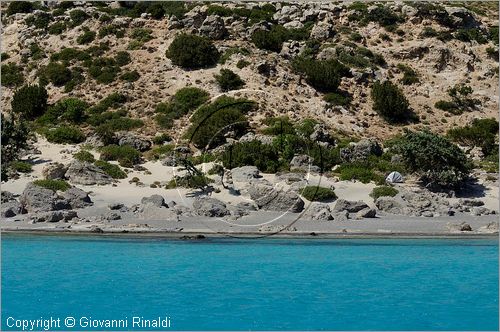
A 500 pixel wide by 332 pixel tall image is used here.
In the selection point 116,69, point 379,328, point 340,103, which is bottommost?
point 379,328

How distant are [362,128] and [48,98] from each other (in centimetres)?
2408

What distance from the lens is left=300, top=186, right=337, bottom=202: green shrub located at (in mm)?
29906

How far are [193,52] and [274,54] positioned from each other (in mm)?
6556

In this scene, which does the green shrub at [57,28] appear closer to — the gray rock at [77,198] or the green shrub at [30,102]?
the green shrub at [30,102]

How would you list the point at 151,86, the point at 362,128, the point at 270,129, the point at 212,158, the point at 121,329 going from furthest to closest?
1. the point at 151,86
2. the point at 362,128
3. the point at 270,129
4. the point at 212,158
5. the point at 121,329

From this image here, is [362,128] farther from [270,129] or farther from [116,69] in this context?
[116,69]

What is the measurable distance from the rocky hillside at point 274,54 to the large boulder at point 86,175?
11.6 meters

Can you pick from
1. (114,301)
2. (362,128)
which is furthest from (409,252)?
(362,128)

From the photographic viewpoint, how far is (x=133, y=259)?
762 inches

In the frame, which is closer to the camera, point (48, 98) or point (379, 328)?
point (379, 328)

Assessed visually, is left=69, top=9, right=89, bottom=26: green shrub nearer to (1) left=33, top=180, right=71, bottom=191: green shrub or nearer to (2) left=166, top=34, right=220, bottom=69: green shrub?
(2) left=166, top=34, right=220, bottom=69: green shrub

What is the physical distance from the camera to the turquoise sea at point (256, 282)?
42.6 feet

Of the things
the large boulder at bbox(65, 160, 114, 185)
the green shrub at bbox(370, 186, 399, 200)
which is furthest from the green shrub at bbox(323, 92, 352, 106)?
the large boulder at bbox(65, 160, 114, 185)

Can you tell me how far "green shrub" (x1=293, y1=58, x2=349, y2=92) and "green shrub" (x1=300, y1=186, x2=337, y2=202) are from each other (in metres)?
20.5
